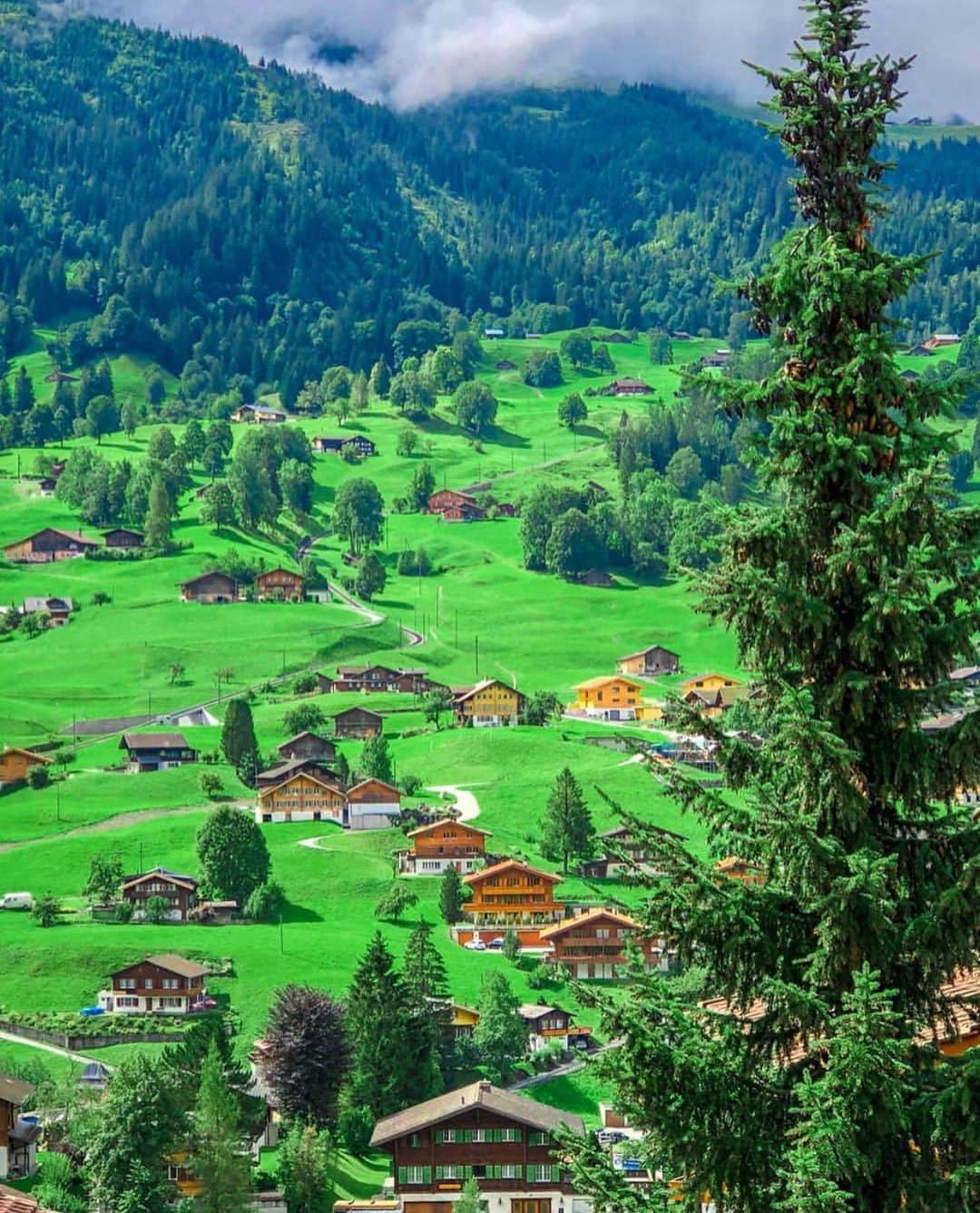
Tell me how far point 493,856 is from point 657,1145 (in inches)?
4384

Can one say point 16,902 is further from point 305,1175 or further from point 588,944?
point 305,1175

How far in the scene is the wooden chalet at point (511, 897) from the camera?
120062mm

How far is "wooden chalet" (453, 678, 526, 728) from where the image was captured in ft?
538

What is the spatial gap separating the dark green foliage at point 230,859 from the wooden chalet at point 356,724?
3981cm

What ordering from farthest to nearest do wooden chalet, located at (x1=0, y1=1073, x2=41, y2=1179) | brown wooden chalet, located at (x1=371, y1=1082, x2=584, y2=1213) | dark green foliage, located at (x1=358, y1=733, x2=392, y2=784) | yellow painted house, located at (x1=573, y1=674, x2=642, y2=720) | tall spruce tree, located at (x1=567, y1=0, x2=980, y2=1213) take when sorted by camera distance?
yellow painted house, located at (x1=573, y1=674, x2=642, y2=720)
dark green foliage, located at (x1=358, y1=733, x2=392, y2=784)
brown wooden chalet, located at (x1=371, y1=1082, x2=584, y2=1213)
wooden chalet, located at (x1=0, y1=1073, x2=41, y2=1179)
tall spruce tree, located at (x1=567, y1=0, x2=980, y2=1213)

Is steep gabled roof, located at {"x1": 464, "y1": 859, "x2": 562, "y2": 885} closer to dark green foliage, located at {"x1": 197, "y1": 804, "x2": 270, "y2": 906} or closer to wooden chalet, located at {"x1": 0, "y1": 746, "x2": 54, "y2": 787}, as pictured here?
dark green foliage, located at {"x1": 197, "y1": 804, "x2": 270, "y2": 906}

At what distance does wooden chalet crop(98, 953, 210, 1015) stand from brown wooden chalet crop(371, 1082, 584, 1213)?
66.1ft

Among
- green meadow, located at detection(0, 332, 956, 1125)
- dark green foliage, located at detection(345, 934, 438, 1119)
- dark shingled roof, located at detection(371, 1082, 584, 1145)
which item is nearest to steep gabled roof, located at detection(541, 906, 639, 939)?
green meadow, located at detection(0, 332, 956, 1125)

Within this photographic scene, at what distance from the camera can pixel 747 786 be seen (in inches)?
655

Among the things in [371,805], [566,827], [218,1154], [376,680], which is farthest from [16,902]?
[376,680]

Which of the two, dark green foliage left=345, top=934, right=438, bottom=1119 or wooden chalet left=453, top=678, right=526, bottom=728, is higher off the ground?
dark green foliage left=345, top=934, right=438, bottom=1119

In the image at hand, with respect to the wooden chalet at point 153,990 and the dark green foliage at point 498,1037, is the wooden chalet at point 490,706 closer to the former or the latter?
the wooden chalet at point 153,990

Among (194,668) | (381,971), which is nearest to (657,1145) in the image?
(381,971)

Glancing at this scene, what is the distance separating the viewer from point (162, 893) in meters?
118
